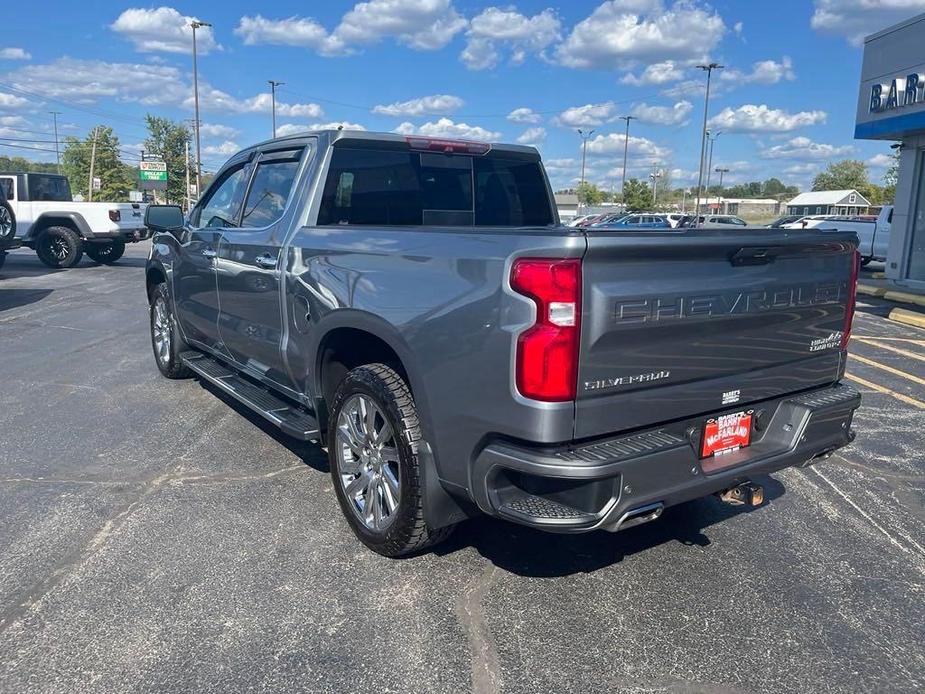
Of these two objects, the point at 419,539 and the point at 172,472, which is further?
the point at 172,472

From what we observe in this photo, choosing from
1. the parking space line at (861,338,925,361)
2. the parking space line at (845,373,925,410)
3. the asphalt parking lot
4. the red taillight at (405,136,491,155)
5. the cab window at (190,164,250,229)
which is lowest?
the asphalt parking lot

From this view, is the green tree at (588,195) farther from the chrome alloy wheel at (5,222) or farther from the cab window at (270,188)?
the cab window at (270,188)

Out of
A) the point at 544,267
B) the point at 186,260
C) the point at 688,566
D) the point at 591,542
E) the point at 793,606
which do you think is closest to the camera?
the point at 544,267

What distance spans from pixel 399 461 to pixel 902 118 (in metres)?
15.9

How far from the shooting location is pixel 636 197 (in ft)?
246

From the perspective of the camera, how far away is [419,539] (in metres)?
3.26

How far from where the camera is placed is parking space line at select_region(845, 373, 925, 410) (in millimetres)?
6484

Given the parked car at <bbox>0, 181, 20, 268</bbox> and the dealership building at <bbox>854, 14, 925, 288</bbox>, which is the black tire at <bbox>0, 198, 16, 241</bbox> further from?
the dealership building at <bbox>854, 14, 925, 288</bbox>

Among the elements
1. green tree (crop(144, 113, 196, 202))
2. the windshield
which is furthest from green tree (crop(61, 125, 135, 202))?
Result: the windshield

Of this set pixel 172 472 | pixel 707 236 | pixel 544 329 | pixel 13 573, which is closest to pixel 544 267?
pixel 544 329

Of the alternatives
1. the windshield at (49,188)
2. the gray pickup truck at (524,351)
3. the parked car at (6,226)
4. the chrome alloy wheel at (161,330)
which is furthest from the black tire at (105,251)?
the gray pickup truck at (524,351)

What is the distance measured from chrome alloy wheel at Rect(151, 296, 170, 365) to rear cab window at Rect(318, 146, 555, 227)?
3052mm

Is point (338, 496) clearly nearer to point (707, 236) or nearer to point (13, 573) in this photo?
point (13, 573)

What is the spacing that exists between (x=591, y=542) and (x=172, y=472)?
2610mm
